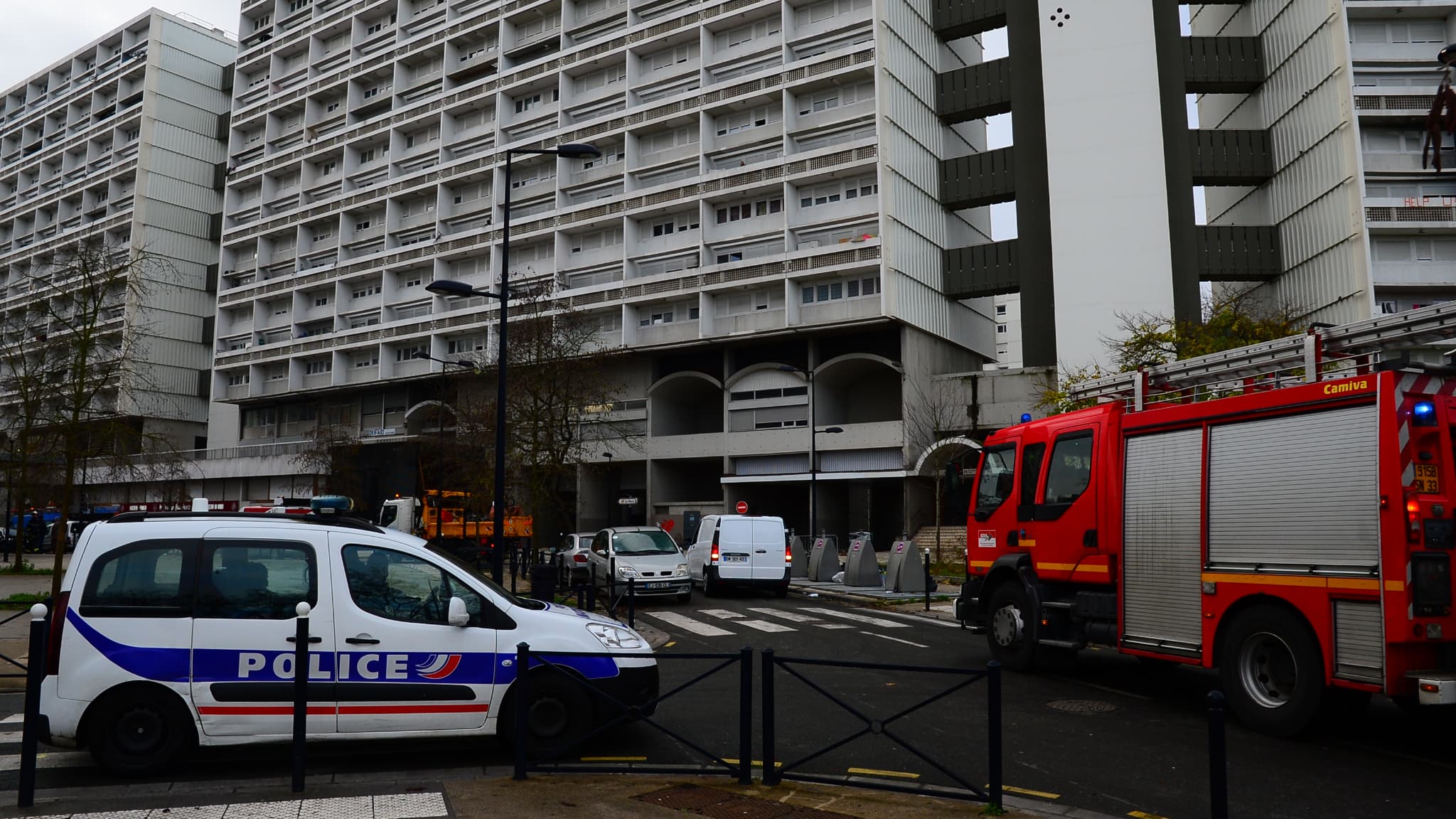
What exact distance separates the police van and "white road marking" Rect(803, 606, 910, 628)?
10782 mm

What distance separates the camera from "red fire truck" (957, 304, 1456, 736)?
7.37 m

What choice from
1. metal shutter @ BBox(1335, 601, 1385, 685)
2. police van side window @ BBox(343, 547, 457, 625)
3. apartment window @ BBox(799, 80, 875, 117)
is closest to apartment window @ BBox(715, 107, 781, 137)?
apartment window @ BBox(799, 80, 875, 117)

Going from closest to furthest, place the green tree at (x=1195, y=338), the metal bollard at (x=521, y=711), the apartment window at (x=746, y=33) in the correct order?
the metal bollard at (x=521, y=711) < the green tree at (x=1195, y=338) < the apartment window at (x=746, y=33)

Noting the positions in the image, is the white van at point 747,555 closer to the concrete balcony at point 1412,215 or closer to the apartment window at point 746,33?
the concrete balcony at point 1412,215

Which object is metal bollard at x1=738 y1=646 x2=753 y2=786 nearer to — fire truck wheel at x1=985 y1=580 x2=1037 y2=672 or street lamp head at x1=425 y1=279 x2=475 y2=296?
fire truck wheel at x1=985 y1=580 x2=1037 y2=672

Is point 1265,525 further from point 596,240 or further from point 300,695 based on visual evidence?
point 596,240

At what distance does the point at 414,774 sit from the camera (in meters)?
6.94

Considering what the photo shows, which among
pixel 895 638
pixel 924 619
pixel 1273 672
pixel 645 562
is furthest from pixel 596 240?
pixel 1273 672

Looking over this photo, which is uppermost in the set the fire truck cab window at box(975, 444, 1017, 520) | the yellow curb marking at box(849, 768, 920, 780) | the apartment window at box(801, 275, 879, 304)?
the apartment window at box(801, 275, 879, 304)

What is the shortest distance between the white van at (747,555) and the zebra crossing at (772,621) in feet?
8.44

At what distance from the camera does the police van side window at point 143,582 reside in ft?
22.3

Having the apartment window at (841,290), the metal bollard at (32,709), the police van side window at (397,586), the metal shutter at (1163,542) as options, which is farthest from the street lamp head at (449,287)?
Answer: the apartment window at (841,290)

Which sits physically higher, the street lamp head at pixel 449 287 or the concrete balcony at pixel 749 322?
the concrete balcony at pixel 749 322

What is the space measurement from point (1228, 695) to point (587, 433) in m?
44.8
